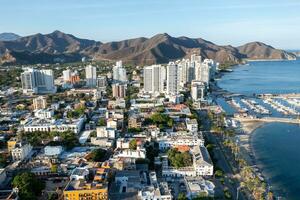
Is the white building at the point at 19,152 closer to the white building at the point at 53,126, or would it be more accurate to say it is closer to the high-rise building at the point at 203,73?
the white building at the point at 53,126

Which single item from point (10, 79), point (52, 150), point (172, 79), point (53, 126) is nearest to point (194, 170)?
point (52, 150)

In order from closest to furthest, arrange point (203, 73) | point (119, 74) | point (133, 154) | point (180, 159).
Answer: point (180, 159)
point (133, 154)
point (203, 73)
point (119, 74)

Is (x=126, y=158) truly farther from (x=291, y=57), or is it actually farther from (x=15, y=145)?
(x=291, y=57)

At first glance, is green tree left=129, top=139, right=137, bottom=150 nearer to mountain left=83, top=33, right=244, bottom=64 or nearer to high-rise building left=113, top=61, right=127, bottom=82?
high-rise building left=113, top=61, right=127, bottom=82

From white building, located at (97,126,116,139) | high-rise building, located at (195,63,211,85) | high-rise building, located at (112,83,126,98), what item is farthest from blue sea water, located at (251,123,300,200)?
high-rise building, located at (195,63,211,85)

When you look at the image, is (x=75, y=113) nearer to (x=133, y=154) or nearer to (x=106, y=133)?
(x=106, y=133)

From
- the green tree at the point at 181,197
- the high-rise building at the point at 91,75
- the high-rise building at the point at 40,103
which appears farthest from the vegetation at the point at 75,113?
the high-rise building at the point at 91,75
